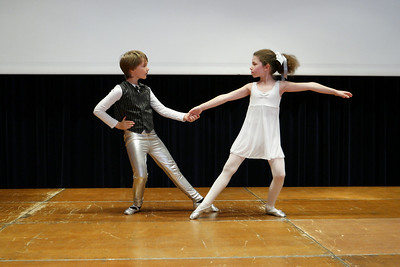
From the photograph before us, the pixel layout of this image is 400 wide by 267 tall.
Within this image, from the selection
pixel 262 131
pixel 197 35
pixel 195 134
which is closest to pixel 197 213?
pixel 262 131

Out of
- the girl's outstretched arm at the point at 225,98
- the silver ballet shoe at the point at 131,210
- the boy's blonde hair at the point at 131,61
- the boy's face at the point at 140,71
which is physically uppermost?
the boy's blonde hair at the point at 131,61

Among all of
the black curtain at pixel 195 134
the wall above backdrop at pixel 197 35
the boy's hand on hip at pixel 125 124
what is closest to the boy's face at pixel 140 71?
the boy's hand on hip at pixel 125 124

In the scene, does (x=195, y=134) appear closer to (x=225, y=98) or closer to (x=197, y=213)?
(x=225, y=98)

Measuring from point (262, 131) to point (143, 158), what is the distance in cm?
101

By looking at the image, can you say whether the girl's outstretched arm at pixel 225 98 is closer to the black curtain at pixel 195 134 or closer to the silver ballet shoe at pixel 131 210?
the silver ballet shoe at pixel 131 210

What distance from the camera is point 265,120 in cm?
323

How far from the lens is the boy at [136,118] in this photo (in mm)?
3404

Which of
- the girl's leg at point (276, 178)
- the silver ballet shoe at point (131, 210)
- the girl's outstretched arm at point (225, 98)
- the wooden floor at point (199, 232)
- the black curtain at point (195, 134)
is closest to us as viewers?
the wooden floor at point (199, 232)

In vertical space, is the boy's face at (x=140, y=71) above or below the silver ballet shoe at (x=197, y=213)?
above

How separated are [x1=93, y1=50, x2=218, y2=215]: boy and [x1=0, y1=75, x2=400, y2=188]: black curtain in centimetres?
177

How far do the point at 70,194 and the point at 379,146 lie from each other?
157 inches

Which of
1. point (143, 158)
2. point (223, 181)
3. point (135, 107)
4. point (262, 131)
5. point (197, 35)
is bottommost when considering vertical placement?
point (223, 181)

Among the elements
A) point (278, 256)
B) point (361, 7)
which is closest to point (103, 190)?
point (278, 256)

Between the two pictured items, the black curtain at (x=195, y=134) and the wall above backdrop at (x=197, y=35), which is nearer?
the wall above backdrop at (x=197, y=35)
